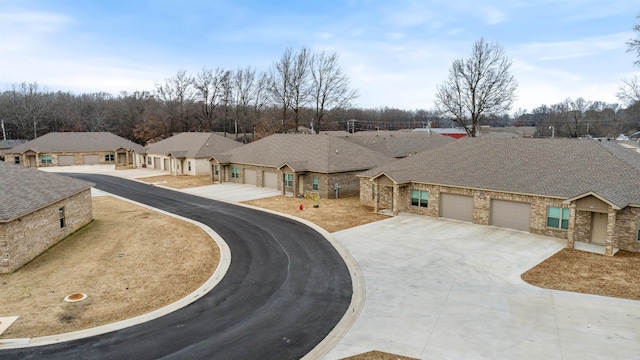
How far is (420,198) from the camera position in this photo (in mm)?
30859

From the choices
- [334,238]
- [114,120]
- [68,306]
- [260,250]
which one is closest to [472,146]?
[334,238]

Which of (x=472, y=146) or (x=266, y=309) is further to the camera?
(x=472, y=146)

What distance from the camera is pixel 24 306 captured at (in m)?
15.9

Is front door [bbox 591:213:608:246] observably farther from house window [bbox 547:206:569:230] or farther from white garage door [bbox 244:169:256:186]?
white garage door [bbox 244:169:256:186]

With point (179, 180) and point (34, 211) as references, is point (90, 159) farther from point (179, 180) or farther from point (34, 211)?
point (34, 211)

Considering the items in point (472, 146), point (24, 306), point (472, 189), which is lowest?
point (24, 306)

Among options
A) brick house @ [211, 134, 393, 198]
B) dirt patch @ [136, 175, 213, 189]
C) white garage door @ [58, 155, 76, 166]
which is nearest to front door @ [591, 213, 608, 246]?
brick house @ [211, 134, 393, 198]

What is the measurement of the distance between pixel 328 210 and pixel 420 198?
6993mm

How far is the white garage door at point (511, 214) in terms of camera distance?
25797 mm

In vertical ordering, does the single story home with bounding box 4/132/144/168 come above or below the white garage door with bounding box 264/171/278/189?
above

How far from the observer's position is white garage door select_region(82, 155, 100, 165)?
70.6 m

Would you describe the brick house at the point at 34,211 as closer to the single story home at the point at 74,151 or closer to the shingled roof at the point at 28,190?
the shingled roof at the point at 28,190

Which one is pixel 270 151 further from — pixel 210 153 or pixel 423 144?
pixel 423 144

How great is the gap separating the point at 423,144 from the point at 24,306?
2096 inches
